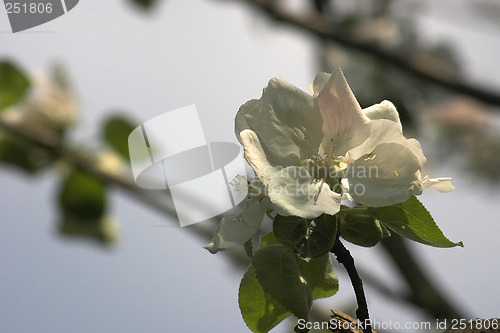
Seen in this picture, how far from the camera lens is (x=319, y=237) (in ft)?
1.51


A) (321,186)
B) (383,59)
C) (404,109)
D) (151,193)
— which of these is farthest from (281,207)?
(404,109)

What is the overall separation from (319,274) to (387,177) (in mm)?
110

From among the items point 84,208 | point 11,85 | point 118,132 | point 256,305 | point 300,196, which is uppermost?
point 300,196

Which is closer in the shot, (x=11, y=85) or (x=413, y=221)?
A: (x=413, y=221)

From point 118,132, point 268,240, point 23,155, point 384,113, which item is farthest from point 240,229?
point 23,155

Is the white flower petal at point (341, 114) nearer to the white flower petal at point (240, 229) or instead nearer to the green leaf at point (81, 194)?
the white flower petal at point (240, 229)

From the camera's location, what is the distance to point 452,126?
300 cm

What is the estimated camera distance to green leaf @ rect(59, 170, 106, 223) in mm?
1318

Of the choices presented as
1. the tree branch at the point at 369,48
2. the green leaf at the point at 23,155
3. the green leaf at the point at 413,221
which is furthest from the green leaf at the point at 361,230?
the green leaf at the point at 23,155

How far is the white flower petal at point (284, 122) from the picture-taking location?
1.60 ft

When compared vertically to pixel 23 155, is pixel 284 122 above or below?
above

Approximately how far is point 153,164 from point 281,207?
707 millimetres

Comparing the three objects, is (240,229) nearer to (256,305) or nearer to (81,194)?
(256,305)

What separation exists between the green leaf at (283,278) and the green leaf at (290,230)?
2 cm
